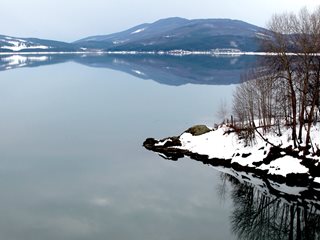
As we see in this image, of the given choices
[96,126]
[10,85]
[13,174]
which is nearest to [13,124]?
[96,126]

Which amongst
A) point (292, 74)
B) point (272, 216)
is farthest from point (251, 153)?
point (272, 216)

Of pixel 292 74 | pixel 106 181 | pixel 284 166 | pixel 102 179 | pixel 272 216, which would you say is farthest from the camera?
pixel 292 74

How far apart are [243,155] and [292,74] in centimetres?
943

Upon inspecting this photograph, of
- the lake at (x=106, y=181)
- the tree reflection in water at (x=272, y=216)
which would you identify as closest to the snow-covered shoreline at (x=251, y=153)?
the lake at (x=106, y=181)

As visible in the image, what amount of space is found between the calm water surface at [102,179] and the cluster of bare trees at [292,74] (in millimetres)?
9935

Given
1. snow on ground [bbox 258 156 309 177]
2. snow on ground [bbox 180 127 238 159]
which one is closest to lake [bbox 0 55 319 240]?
snow on ground [bbox 180 127 238 159]

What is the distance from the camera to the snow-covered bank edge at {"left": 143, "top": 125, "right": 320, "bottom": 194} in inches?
1426

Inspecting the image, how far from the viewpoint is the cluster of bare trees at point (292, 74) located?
38.4m

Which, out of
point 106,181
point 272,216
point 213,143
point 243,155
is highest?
point 213,143

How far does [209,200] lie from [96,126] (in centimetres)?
2984

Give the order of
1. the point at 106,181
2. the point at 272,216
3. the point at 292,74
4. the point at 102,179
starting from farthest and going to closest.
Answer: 1. the point at 292,74
2. the point at 102,179
3. the point at 106,181
4. the point at 272,216

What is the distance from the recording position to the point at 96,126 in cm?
5881

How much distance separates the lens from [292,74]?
4166 centimetres

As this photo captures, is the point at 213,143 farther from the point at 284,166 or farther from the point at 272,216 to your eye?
the point at 272,216
